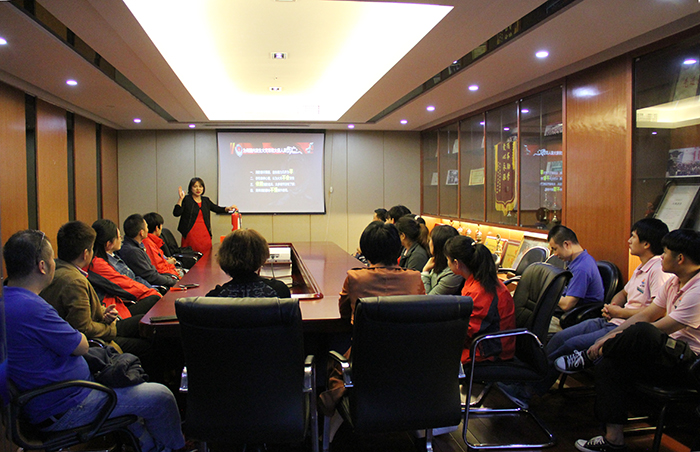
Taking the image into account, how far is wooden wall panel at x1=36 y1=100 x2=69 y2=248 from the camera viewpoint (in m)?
5.54

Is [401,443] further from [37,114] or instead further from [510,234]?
[37,114]

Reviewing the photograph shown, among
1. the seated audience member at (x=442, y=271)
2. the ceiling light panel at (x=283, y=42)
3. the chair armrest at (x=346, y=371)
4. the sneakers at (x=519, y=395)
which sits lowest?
the sneakers at (x=519, y=395)

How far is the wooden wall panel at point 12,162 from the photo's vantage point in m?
4.71

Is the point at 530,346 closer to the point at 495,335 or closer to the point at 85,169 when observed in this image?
the point at 495,335

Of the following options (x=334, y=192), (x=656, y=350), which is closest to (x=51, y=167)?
(x=334, y=192)

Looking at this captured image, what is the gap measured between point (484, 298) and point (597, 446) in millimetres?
979

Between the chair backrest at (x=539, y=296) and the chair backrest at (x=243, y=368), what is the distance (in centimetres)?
144

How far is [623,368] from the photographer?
2477 mm

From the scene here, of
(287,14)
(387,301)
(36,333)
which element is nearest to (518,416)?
(387,301)

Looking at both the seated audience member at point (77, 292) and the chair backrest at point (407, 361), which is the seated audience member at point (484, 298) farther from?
the seated audience member at point (77, 292)

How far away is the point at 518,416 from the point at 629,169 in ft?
7.24

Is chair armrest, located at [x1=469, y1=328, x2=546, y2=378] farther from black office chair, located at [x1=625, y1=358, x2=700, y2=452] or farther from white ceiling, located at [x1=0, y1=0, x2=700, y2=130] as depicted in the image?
white ceiling, located at [x1=0, y1=0, x2=700, y2=130]

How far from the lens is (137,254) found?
425cm

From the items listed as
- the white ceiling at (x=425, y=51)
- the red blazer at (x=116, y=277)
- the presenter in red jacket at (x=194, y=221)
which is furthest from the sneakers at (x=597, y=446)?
the presenter in red jacket at (x=194, y=221)
